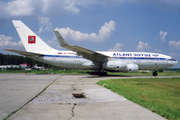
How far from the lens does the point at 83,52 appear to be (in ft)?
62.0

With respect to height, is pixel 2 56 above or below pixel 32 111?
above

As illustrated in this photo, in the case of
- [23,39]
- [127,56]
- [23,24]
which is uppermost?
[23,24]

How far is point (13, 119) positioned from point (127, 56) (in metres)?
19.8

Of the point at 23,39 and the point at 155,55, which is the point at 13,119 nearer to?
the point at 23,39

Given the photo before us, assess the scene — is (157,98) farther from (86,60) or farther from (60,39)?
(86,60)

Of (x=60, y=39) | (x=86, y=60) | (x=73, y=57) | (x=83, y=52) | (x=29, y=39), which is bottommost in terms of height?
(x=86, y=60)

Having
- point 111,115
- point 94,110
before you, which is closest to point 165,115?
point 111,115

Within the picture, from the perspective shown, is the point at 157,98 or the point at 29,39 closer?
the point at 157,98

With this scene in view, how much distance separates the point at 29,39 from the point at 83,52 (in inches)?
352

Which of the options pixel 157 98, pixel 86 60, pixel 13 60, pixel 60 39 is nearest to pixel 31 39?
pixel 60 39

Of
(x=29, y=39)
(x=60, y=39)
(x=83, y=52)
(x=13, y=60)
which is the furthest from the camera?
(x=13, y=60)

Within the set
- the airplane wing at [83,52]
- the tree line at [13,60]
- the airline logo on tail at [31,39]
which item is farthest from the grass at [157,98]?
the tree line at [13,60]

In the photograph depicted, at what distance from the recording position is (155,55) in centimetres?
2261

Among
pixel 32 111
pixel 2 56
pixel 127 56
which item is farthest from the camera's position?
pixel 2 56
